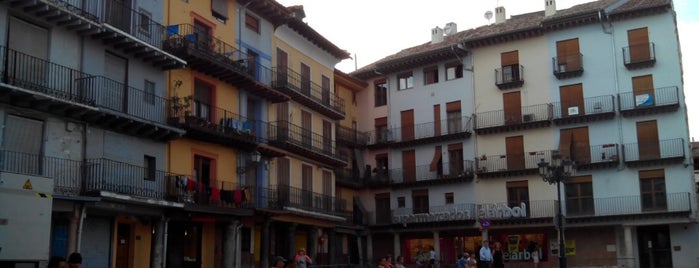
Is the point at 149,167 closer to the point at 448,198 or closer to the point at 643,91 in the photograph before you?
the point at 448,198

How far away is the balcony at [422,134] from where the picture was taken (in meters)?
48.0

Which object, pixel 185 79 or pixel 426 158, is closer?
pixel 185 79

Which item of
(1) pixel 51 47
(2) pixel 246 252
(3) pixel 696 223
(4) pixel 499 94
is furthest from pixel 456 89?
(1) pixel 51 47

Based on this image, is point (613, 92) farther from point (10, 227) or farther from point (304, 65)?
point (10, 227)

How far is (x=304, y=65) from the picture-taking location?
39.8 m

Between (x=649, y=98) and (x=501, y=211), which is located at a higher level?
(x=649, y=98)

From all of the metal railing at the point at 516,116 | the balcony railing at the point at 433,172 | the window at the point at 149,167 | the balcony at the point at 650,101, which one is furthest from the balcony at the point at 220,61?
the balcony at the point at 650,101

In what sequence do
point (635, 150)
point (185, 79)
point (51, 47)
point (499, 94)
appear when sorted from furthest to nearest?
point (499, 94) < point (635, 150) < point (185, 79) < point (51, 47)

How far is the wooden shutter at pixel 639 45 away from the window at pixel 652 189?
6.30m

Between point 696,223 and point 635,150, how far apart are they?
4.87 metres

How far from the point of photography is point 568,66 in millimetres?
45000

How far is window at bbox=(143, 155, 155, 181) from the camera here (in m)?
26.7

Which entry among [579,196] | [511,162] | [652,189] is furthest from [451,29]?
[652,189]

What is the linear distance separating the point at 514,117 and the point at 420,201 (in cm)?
799
